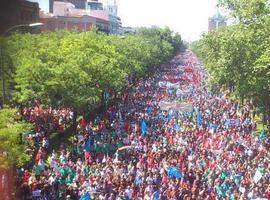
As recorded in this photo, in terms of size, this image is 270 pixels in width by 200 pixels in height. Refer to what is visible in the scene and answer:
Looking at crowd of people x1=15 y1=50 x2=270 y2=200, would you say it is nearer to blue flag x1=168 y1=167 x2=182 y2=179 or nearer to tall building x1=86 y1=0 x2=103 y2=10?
blue flag x1=168 y1=167 x2=182 y2=179

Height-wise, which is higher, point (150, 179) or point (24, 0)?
point (24, 0)

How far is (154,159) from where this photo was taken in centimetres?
2742

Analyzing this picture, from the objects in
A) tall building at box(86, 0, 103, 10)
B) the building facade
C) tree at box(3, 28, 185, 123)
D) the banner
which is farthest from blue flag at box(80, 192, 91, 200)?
tall building at box(86, 0, 103, 10)

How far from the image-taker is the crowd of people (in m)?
22.1

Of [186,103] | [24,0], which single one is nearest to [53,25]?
[24,0]

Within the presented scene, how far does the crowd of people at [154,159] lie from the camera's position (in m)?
22.1

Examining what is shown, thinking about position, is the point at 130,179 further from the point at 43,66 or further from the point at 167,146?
the point at 43,66

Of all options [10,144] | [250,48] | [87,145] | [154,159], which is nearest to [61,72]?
[87,145]

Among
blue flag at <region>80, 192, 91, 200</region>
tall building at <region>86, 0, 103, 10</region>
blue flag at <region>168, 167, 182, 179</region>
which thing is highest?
tall building at <region>86, 0, 103, 10</region>

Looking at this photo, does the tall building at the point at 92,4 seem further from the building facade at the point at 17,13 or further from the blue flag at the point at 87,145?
the blue flag at the point at 87,145

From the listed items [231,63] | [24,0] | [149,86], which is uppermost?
[24,0]

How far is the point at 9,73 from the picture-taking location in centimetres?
3672

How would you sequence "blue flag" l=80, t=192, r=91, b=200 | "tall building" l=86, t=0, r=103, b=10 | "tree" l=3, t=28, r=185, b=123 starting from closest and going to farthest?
"blue flag" l=80, t=192, r=91, b=200 → "tree" l=3, t=28, r=185, b=123 → "tall building" l=86, t=0, r=103, b=10

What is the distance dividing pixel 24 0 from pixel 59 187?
167 ft
